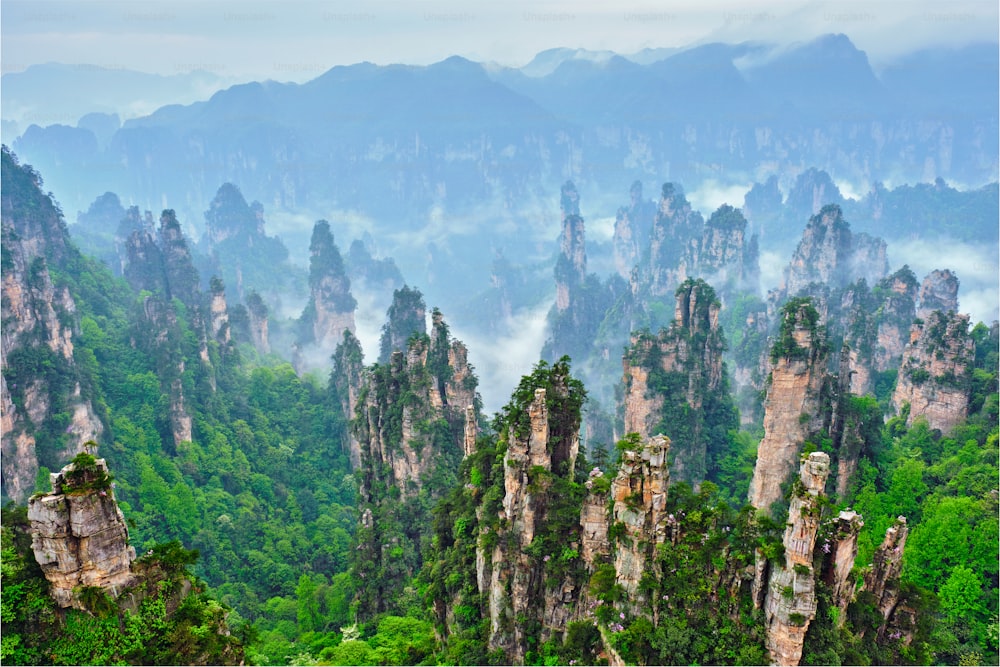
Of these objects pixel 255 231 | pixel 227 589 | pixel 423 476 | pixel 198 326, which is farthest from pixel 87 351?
pixel 255 231

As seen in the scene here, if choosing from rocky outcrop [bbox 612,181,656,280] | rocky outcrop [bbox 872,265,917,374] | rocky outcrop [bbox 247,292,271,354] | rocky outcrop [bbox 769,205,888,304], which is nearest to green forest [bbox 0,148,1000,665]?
rocky outcrop [bbox 247,292,271,354]

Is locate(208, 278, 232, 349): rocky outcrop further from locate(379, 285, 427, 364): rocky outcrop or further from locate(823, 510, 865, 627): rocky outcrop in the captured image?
locate(823, 510, 865, 627): rocky outcrop

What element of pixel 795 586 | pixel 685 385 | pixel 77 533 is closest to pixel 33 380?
pixel 77 533

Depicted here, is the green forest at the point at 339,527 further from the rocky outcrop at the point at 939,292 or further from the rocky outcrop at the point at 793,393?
the rocky outcrop at the point at 939,292

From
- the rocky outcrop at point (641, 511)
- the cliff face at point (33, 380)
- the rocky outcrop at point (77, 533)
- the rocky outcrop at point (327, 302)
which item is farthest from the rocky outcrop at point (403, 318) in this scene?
the rocky outcrop at point (77, 533)

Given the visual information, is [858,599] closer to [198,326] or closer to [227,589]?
[227,589]

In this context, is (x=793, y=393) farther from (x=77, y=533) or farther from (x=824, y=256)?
(x=824, y=256)
